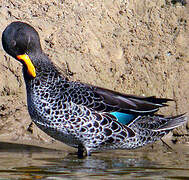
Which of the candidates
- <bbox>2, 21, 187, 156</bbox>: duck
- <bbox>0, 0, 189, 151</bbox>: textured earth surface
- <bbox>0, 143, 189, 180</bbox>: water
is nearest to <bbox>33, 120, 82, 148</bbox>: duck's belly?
<bbox>2, 21, 187, 156</bbox>: duck

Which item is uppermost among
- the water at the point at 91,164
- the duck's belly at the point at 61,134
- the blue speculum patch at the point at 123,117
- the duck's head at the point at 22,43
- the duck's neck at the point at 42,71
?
the duck's head at the point at 22,43

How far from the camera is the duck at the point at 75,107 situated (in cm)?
567

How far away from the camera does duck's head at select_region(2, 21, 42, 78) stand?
578 cm

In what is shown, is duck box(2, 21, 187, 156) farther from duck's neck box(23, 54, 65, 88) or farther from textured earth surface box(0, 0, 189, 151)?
textured earth surface box(0, 0, 189, 151)

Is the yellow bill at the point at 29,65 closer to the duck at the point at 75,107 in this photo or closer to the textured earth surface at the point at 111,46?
→ the duck at the point at 75,107

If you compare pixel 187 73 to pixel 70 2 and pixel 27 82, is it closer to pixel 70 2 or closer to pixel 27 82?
pixel 70 2

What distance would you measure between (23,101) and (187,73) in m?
2.41

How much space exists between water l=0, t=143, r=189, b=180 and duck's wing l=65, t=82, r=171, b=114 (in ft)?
1.86

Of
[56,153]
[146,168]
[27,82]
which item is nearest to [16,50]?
[27,82]

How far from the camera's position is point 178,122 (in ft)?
20.8

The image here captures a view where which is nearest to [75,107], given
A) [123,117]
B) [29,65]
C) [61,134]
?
[61,134]

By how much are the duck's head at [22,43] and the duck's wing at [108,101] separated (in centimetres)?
56

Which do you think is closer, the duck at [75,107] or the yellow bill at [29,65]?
the duck at [75,107]

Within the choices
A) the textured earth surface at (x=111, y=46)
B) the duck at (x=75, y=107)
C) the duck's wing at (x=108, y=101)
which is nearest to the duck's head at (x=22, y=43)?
the duck at (x=75, y=107)
